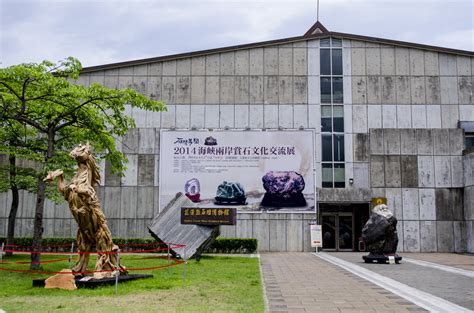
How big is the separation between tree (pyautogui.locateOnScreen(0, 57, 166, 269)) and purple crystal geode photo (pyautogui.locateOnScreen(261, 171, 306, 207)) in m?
11.3

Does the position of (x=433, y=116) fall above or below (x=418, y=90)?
below

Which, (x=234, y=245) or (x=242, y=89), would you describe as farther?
(x=242, y=89)

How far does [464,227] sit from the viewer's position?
25.7 m

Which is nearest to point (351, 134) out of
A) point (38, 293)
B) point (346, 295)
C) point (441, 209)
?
point (441, 209)

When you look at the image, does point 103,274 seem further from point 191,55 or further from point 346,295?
point 191,55

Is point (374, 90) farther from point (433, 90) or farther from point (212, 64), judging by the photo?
point (212, 64)

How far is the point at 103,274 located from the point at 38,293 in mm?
1488

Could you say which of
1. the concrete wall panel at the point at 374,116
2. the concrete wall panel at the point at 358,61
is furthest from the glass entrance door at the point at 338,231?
the concrete wall panel at the point at 358,61

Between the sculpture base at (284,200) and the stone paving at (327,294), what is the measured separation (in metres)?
11.3

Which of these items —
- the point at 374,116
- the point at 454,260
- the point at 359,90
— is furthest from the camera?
the point at 359,90

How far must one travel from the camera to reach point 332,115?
2725cm

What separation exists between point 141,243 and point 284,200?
7444 mm

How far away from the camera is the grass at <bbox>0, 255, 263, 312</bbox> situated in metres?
8.54

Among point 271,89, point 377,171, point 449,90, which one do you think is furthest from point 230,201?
point 449,90
